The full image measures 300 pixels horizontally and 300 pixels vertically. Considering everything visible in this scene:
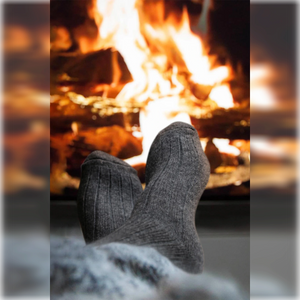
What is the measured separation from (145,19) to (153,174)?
0.81 meters

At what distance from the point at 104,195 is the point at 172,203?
0.21m

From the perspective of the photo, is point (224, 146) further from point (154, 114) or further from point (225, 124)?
point (154, 114)

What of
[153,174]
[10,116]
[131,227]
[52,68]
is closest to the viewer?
[131,227]

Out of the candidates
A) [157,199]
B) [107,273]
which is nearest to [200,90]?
[157,199]

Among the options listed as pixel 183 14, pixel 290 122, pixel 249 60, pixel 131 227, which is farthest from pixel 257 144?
pixel 131 227

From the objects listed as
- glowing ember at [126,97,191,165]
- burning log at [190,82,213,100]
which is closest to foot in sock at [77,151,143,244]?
glowing ember at [126,97,191,165]

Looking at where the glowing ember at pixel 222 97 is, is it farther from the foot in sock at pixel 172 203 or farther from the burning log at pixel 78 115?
the foot in sock at pixel 172 203

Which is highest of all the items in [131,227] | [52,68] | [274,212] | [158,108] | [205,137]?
[52,68]

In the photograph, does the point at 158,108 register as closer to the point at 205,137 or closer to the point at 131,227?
the point at 205,137

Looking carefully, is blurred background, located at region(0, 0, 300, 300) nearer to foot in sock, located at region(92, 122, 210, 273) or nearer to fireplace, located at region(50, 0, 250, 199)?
fireplace, located at region(50, 0, 250, 199)

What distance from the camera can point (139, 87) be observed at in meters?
1.33

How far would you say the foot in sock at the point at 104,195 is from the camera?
2.34ft

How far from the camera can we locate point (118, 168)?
79 centimetres

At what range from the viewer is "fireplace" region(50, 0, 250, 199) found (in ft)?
4.31
